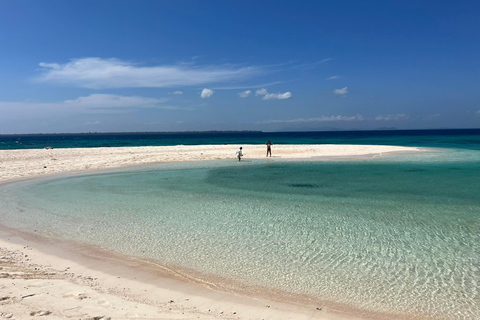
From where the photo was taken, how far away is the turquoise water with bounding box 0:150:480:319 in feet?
24.6

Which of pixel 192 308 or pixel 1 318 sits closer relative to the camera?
pixel 1 318

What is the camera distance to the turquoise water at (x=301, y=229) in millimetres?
7513

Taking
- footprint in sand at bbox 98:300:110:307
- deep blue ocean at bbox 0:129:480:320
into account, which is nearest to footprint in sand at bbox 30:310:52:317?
Answer: footprint in sand at bbox 98:300:110:307

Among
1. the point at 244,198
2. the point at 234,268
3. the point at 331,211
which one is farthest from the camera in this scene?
the point at 244,198

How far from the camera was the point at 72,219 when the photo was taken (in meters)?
13.3

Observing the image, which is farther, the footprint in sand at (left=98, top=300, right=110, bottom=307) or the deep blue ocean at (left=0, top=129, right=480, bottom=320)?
the deep blue ocean at (left=0, top=129, right=480, bottom=320)

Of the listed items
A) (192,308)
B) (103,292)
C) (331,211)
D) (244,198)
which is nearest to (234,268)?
(192,308)

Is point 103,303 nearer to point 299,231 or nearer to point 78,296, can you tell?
point 78,296

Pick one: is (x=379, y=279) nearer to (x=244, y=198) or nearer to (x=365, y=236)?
(x=365, y=236)

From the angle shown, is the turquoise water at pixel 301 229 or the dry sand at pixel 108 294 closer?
the dry sand at pixel 108 294

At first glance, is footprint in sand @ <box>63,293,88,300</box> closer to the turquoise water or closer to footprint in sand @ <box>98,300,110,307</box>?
footprint in sand @ <box>98,300,110,307</box>

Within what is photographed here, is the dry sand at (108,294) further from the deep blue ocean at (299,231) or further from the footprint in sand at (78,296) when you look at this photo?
the deep blue ocean at (299,231)

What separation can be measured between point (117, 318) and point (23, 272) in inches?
133

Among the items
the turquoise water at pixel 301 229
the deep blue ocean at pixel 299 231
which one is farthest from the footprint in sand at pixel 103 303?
the turquoise water at pixel 301 229
